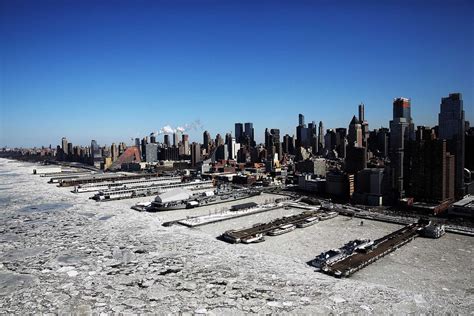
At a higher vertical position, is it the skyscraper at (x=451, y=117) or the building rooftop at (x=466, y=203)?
the skyscraper at (x=451, y=117)

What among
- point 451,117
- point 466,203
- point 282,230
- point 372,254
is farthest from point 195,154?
point 372,254

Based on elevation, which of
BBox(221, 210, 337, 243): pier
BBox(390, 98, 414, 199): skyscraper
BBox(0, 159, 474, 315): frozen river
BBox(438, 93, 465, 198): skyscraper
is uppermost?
BBox(438, 93, 465, 198): skyscraper

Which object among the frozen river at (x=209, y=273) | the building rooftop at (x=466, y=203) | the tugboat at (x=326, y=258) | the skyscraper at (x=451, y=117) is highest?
the skyscraper at (x=451, y=117)

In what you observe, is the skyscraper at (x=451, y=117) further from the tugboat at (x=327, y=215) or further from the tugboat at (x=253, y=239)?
the tugboat at (x=253, y=239)

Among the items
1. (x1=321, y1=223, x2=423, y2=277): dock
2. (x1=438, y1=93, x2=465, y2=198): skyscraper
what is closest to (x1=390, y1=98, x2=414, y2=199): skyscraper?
(x1=438, y1=93, x2=465, y2=198): skyscraper

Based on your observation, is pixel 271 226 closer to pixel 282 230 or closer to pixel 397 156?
pixel 282 230

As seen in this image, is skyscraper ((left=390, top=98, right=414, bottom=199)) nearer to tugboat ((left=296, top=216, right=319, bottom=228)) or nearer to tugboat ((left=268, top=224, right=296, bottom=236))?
tugboat ((left=296, top=216, right=319, bottom=228))

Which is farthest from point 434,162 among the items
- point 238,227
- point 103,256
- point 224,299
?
point 103,256

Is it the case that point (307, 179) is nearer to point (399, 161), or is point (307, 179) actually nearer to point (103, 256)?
point (399, 161)

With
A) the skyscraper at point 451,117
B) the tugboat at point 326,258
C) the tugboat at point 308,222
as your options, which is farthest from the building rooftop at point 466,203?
the tugboat at point 326,258
